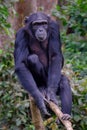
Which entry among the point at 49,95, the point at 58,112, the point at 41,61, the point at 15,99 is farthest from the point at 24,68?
the point at 58,112

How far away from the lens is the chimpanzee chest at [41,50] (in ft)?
18.5

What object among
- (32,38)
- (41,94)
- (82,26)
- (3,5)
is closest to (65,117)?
(41,94)

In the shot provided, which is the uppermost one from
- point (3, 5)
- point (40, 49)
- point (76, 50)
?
point (3, 5)

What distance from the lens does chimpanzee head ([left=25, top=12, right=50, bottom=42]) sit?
5.41m

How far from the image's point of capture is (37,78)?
554 centimetres

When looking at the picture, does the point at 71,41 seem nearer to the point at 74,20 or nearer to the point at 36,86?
the point at 74,20

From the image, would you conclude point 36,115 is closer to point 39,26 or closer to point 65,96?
point 65,96

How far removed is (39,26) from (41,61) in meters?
0.43

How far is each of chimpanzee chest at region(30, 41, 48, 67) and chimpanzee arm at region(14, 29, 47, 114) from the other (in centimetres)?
12

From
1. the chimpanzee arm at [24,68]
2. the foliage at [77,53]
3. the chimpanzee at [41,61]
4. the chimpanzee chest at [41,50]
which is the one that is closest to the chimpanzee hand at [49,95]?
the chimpanzee at [41,61]

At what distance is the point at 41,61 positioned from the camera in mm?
5574

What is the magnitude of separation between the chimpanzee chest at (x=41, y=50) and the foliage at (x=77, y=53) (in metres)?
0.70

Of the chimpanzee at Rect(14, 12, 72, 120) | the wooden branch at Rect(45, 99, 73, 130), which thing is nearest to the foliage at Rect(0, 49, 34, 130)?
the chimpanzee at Rect(14, 12, 72, 120)

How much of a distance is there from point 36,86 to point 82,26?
3359 millimetres
